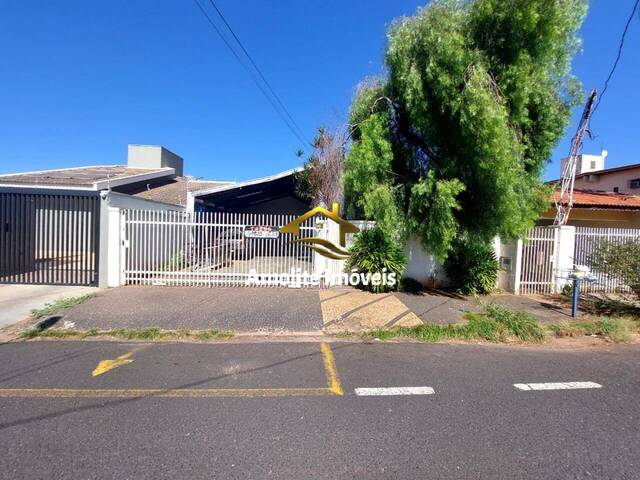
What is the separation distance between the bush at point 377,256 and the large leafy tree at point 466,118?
2.72ft

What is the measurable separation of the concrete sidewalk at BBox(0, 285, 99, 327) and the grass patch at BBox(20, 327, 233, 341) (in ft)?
3.19

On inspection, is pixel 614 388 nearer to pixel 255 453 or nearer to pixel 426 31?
pixel 255 453

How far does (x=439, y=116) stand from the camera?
7320 millimetres

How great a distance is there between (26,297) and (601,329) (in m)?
11.3

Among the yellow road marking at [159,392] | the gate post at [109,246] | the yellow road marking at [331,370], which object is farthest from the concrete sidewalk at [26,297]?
the yellow road marking at [331,370]

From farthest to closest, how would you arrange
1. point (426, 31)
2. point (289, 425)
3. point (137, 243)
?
1. point (137, 243)
2. point (426, 31)
3. point (289, 425)

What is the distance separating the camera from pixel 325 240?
9.07 metres

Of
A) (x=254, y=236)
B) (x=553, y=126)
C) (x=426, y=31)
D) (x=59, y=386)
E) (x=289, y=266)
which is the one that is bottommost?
(x=59, y=386)

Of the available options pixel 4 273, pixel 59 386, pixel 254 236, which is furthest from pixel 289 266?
pixel 4 273

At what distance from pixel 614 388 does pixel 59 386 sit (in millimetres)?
6083

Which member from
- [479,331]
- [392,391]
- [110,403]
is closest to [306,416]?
[392,391]

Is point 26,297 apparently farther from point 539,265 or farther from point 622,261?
point 622,261

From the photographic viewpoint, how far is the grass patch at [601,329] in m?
5.81

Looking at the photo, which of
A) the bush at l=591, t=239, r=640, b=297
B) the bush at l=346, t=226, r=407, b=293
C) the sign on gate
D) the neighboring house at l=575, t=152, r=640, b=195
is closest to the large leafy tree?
the bush at l=346, t=226, r=407, b=293
